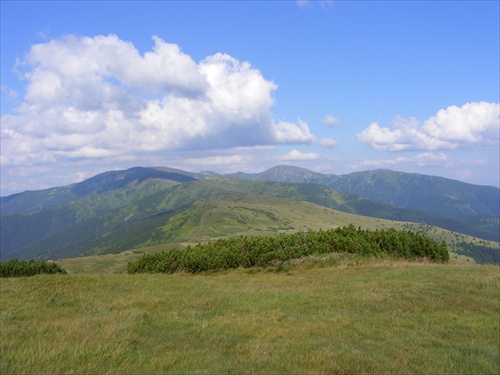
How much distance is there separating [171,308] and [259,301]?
4665 millimetres

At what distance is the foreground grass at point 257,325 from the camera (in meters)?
10.1

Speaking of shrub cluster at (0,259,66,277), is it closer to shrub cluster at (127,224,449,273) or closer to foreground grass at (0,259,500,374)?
shrub cluster at (127,224,449,273)

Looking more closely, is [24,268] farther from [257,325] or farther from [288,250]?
[257,325]

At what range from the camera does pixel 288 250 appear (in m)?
35.5

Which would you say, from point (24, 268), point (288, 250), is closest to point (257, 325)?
point (288, 250)

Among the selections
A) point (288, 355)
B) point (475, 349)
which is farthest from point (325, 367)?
point (475, 349)

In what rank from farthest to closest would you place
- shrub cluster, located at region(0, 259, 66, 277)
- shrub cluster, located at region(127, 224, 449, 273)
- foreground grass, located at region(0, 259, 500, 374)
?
1. shrub cluster, located at region(127, 224, 449, 273)
2. shrub cluster, located at region(0, 259, 66, 277)
3. foreground grass, located at region(0, 259, 500, 374)

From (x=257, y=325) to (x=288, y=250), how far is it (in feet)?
70.4

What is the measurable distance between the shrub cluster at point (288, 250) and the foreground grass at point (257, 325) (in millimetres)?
9432

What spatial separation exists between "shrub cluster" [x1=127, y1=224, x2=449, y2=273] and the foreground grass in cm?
943

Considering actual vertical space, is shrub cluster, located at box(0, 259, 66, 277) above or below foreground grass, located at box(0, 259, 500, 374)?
below

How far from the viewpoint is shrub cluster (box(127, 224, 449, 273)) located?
35.2m

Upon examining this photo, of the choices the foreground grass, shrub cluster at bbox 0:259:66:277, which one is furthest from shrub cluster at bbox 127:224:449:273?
the foreground grass

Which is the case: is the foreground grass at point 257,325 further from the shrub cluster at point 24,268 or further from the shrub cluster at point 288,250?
the shrub cluster at point 24,268
